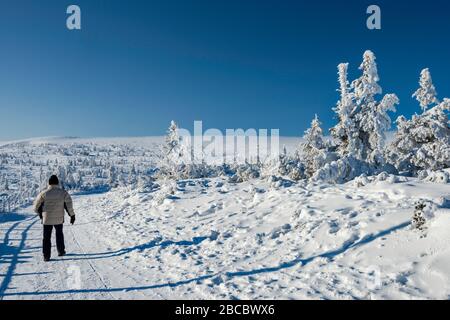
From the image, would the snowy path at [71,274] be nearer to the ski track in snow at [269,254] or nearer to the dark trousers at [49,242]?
the ski track in snow at [269,254]

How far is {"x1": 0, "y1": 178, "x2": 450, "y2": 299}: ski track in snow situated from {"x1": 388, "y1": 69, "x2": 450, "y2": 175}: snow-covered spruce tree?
12.0m

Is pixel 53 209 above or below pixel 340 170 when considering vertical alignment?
below

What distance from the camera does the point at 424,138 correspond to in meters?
23.4

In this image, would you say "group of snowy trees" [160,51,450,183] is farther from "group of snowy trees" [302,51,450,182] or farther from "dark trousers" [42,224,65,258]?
"dark trousers" [42,224,65,258]

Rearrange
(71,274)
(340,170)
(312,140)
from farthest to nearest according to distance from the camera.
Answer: (312,140), (340,170), (71,274)

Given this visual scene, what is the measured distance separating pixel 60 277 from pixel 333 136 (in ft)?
63.1

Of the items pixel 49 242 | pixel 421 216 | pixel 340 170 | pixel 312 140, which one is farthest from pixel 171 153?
pixel 421 216

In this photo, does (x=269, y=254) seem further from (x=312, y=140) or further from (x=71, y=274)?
(x=312, y=140)

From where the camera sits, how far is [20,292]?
6.99 meters

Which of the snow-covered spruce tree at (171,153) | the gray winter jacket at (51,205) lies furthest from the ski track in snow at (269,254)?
the snow-covered spruce tree at (171,153)

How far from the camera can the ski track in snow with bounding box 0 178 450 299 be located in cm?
674

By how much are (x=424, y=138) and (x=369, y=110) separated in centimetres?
450

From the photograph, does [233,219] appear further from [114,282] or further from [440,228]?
[440,228]
